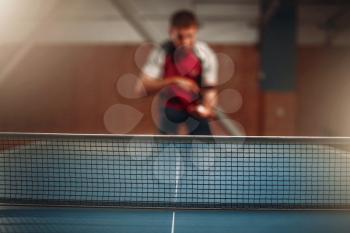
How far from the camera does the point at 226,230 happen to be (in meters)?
1.25

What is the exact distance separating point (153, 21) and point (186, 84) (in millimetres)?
4094

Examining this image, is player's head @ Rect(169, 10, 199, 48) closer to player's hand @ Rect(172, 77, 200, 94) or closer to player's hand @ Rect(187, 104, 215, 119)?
player's hand @ Rect(172, 77, 200, 94)

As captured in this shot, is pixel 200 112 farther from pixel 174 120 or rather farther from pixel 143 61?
pixel 143 61

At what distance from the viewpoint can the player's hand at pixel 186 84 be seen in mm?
2980

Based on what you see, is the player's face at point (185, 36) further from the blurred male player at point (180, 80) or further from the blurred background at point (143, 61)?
the blurred background at point (143, 61)

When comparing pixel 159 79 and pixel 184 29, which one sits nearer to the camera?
pixel 184 29

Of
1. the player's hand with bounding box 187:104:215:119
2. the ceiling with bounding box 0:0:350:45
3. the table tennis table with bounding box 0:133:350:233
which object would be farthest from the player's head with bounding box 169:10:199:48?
the ceiling with bounding box 0:0:350:45

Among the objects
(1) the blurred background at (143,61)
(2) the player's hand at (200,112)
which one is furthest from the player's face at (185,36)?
(1) the blurred background at (143,61)

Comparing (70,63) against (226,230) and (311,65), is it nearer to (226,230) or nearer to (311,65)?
(311,65)

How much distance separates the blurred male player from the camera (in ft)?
9.78

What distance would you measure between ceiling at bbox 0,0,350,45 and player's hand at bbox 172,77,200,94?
11.7 ft

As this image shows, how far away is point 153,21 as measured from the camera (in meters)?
6.83

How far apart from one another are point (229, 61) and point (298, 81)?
51.0 inches

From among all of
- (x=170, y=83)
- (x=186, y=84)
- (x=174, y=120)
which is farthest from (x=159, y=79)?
(x=174, y=120)
